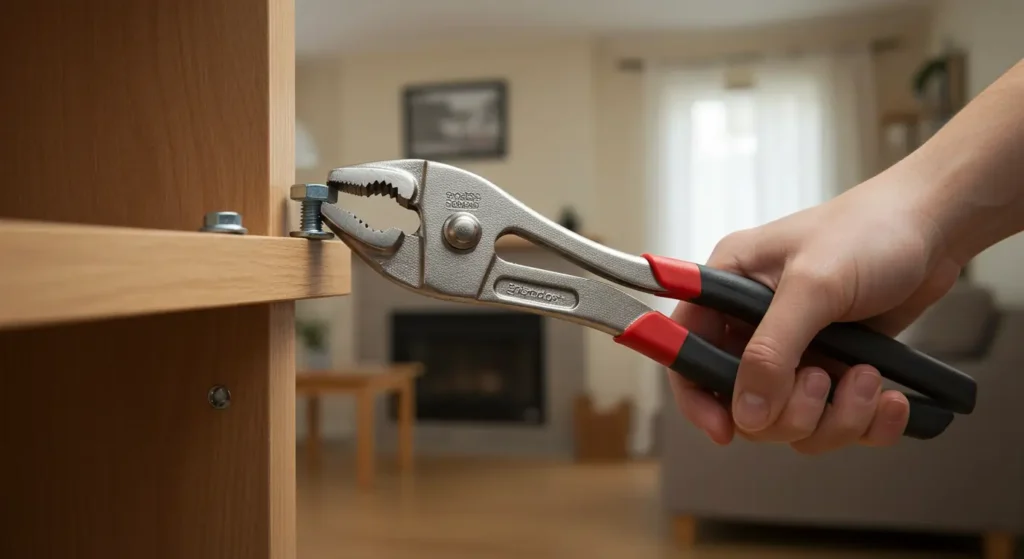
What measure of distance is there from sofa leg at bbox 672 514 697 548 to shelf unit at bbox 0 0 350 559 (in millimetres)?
2262

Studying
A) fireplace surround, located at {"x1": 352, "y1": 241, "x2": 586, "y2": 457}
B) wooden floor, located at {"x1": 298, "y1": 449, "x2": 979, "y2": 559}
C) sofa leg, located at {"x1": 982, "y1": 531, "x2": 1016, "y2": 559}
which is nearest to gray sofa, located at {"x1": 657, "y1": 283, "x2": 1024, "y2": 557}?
sofa leg, located at {"x1": 982, "y1": 531, "x2": 1016, "y2": 559}

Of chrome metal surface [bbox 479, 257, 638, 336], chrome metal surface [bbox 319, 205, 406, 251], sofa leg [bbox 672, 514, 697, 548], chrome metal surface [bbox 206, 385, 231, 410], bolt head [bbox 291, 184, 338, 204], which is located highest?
bolt head [bbox 291, 184, 338, 204]

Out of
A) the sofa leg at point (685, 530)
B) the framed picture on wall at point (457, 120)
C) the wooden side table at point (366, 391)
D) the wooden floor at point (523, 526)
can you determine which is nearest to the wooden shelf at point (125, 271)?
the wooden floor at point (523, 526)

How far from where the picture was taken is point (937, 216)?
1.99 ft

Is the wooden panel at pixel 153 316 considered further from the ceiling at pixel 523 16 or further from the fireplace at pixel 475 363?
the fireplace at pixel 475 363

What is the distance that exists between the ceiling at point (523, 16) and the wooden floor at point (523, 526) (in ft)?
7.03

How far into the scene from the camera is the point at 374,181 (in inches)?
17.7

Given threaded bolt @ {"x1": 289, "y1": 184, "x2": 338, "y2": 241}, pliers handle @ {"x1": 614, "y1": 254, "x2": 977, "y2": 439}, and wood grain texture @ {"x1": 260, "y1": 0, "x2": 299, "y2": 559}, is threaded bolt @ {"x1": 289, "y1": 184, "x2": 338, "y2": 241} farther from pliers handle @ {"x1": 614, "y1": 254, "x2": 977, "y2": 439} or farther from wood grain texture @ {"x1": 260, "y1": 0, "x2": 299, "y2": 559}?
pliers handle @ {"x1": 614, "y1": 254, "x2": 977, "y2": 439}

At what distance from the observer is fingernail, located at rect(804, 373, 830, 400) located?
0.59 metres

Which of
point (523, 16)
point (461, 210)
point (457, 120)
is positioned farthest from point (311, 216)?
point (457, 120)

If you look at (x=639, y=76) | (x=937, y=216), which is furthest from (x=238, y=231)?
(x=639, y=76)

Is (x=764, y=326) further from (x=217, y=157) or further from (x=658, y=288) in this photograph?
(x=217, y=157)

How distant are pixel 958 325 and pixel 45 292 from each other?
251 cm

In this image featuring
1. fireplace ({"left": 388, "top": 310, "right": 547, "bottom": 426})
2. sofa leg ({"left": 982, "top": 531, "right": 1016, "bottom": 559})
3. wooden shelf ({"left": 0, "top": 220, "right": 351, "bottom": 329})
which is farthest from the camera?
fireplace ({"left": 388, "top": 310, "right": 547, "bottom": 426})
